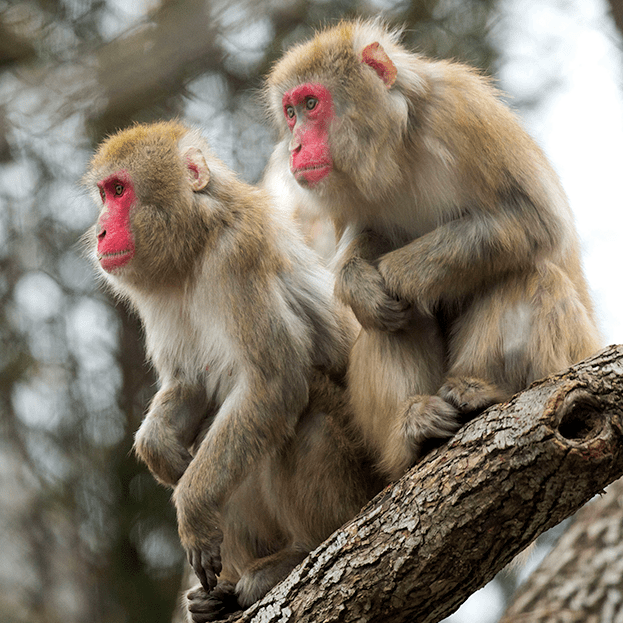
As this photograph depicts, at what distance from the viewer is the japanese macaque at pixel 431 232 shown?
3.74 m

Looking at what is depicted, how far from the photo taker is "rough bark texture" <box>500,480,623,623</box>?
18.0 ft

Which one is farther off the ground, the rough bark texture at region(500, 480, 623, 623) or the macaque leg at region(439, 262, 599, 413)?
the macaque leg at region(439, 262, 599, 413)

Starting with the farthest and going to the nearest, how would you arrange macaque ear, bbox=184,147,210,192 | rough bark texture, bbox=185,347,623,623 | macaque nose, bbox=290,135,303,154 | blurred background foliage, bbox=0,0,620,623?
blurred background foliage, bbox=0,0,620,623 < macaque ear, bbox=184,147,210,192 < macaque nose, bbox=290,135,303,154 < rough bark texture, bbox=185,347,623,623

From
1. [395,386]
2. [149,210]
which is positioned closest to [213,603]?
[395,386]

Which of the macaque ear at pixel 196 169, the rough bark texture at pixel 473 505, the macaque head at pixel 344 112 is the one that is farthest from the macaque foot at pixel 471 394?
the macaque ear at pixel 196 169

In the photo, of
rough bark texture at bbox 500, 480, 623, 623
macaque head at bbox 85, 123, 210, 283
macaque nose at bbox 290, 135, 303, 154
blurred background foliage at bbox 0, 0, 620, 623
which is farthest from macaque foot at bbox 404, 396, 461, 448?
blurred background foliage at bbox 0, 0, 620, 623

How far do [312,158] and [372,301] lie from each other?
764mm

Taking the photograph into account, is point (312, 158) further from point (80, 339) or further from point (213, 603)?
point (80, 339)

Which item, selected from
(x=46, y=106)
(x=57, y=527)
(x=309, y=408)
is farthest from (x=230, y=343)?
(x=57, y=527)

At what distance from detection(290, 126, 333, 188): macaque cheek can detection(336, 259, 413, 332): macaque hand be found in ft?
1.64

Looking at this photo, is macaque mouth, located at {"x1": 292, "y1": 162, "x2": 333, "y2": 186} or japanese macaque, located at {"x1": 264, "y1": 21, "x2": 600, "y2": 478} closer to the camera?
japanese macaque, located at {"x1": 264, "y1": 21, "x2": 600, "y2": 478}

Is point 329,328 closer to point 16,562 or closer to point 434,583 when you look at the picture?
point 434,583

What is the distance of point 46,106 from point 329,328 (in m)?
5.08

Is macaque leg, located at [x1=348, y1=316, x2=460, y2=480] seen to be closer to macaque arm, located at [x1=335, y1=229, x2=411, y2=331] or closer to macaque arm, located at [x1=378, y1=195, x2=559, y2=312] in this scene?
macaque arm, located at [x1=335, y1=229, x2=411, y2=331]
